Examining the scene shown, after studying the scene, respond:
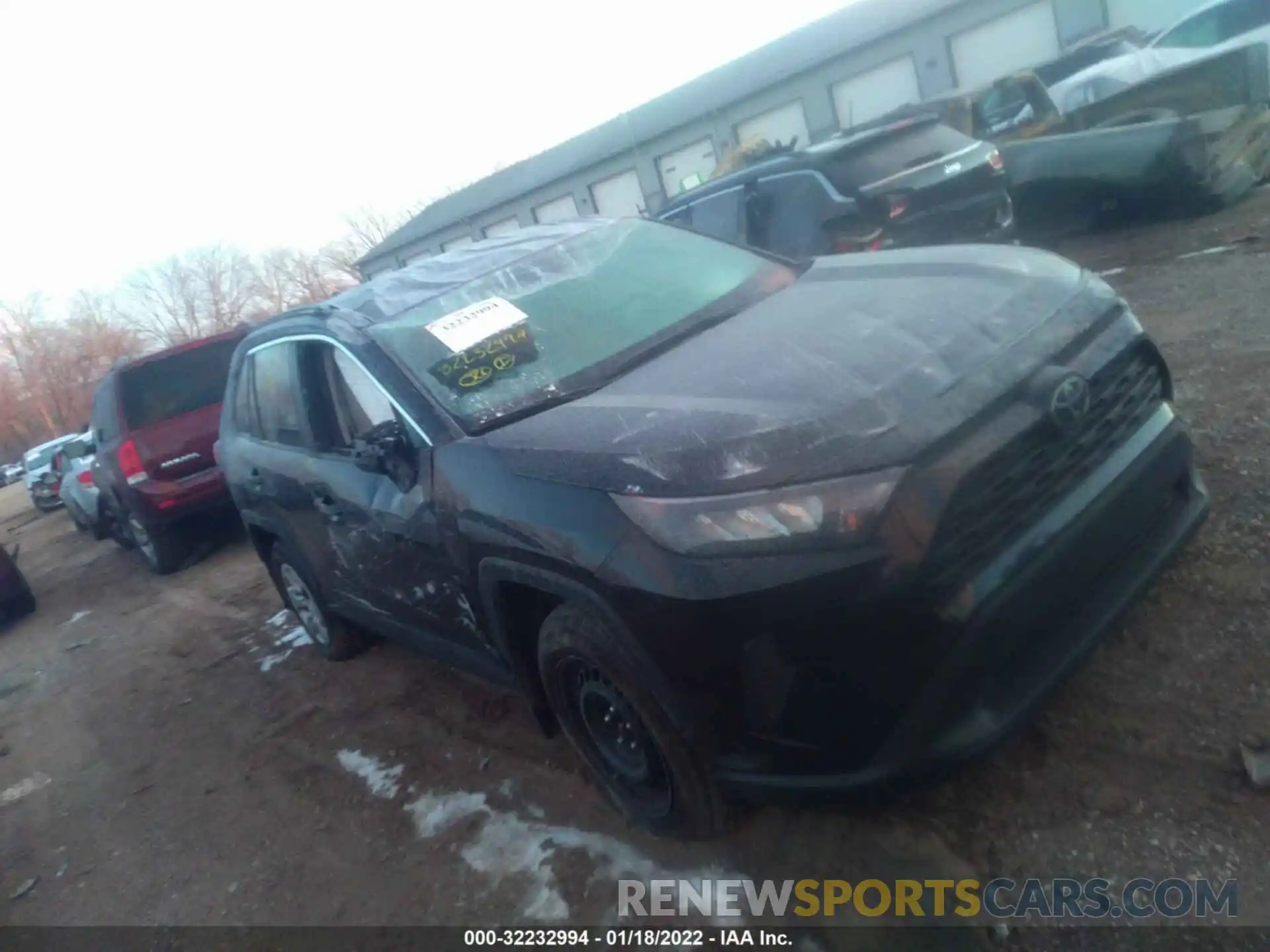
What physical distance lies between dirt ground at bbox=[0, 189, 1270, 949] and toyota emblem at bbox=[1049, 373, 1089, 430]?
86 cm

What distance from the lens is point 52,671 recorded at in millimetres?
7305

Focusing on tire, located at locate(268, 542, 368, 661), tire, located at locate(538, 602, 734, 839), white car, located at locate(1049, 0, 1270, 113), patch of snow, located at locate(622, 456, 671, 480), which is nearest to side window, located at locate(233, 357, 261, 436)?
tire, located at locate(268, 542, 368, 661)

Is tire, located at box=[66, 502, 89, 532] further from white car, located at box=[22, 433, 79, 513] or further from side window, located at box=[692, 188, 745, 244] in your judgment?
side window, located at box=[692, 188, 745, 244]

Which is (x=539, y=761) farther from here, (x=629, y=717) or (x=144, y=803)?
(x=144, y=803)

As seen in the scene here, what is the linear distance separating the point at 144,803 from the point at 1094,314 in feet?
15.0

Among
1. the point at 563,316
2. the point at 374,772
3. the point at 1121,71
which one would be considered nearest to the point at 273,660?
the point at 374,772

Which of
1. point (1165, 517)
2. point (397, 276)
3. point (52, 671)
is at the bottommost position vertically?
point (52, 671)

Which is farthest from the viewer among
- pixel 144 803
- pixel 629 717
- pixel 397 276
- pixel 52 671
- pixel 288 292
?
pixel 288 292

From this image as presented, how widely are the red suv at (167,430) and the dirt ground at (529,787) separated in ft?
7.49

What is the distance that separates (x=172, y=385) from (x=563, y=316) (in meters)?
6.46

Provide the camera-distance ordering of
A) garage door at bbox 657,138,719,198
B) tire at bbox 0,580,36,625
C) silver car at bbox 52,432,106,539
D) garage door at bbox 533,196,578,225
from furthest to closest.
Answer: garage door at bbox 533,196,578,225, garage door at bbox 657,138,719,198, silver car at bbox 52,432,106,539, tire at bbox 0,580,36,625

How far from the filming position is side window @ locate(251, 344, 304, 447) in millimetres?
4188

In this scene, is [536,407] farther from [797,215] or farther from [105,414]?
[105,414]

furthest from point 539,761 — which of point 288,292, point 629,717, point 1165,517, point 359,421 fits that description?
point 288,292
